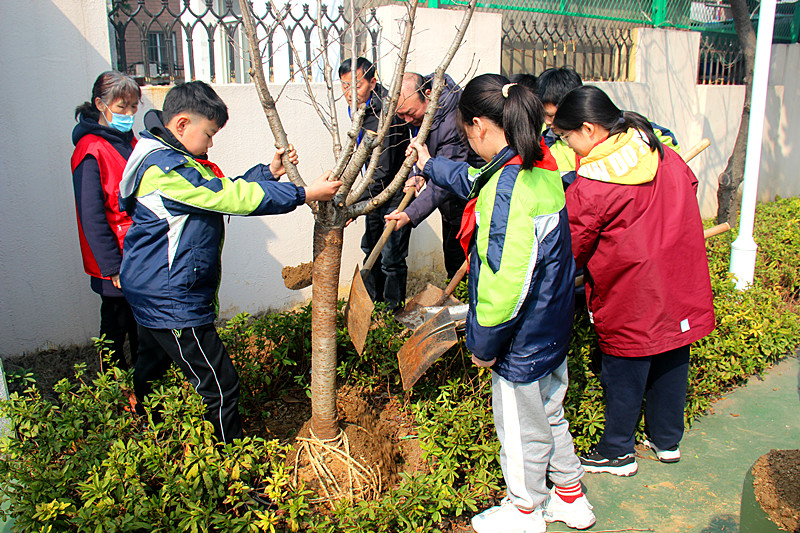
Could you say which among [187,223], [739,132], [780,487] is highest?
[739,132]

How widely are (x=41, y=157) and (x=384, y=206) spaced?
2239 millimetres

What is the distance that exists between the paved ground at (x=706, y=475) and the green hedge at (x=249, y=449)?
19cm

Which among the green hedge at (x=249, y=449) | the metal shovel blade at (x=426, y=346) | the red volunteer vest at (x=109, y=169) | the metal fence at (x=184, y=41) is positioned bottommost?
the green hedge at (x=249, y=449)

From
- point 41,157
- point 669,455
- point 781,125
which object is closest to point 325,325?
point 669,455

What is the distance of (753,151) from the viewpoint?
4758 mm

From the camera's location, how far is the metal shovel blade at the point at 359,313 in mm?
3041

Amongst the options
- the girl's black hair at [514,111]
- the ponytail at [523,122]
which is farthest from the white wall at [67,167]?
the ponytail at [523,122]

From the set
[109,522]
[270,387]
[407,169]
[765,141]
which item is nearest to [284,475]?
[109,522]

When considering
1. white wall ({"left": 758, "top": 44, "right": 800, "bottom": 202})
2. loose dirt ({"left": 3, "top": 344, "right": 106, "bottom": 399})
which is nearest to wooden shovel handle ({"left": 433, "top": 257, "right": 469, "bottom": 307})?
loose dirt ({"left": 3, "top": 344, "right": 106, "bottom": 399})

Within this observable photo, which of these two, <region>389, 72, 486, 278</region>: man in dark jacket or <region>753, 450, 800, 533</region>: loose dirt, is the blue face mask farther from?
<region>753, 450, 800, 533</region>: loose dirt

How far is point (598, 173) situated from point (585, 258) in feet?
1.32

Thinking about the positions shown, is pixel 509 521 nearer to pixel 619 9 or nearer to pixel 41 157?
pixel 41 157

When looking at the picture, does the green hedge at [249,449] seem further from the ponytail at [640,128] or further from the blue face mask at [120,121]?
the blue face mask at [120,121]

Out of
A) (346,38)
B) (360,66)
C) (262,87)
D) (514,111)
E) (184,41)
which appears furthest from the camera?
(346,38)
